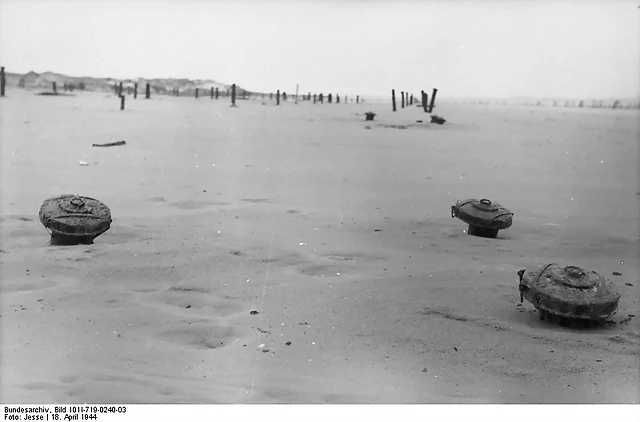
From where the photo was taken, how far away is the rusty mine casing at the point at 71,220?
4.29m

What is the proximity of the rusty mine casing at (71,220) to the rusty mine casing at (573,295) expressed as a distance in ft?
10.5

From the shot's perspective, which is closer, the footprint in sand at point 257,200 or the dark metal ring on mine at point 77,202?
the dark metal ring on mine at point 77,202

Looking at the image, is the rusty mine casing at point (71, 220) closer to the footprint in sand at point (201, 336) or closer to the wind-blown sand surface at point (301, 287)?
the wind-blown sand surface at point (301, 287)

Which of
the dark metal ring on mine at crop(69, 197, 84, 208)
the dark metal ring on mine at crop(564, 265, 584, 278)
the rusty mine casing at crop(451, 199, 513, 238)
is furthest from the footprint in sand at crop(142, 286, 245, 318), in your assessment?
→ the rusty mine casing at crop(451, 199, 513, 238)

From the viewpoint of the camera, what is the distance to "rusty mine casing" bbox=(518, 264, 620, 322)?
322 cm

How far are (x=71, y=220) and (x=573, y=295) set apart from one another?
3.57 metres

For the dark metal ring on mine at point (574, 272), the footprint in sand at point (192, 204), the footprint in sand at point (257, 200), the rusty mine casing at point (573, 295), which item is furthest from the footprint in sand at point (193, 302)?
the footprint in sand at point (257, 200)

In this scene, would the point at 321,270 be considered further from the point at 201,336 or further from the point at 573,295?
the point at 573,295

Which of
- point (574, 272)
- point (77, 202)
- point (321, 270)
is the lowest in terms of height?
point (321, 270)

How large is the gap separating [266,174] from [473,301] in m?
4.82

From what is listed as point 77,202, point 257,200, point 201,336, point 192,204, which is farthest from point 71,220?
point 257,200

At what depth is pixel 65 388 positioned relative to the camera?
249 centimetres

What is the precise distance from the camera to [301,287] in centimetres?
384
